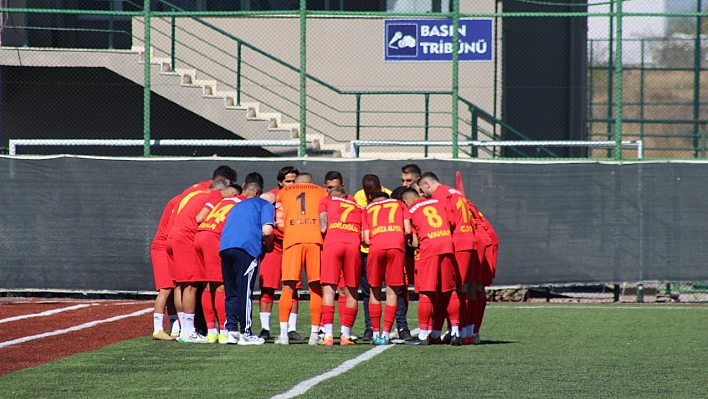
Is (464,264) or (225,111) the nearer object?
(464,264)

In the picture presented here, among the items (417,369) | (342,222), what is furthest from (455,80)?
(417,369)

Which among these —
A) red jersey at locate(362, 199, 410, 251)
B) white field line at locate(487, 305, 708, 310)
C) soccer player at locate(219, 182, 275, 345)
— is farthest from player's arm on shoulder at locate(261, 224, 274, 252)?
white field line at locate(487, 305, 708, 310)

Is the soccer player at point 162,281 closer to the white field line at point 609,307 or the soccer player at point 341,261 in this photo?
the soccer player at point 341,261

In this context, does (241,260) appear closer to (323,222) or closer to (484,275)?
(323,222)

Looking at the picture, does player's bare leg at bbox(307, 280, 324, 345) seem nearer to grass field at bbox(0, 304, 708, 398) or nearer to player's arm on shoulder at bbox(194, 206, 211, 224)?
grass field at bbox(0, 304, 708, 398)

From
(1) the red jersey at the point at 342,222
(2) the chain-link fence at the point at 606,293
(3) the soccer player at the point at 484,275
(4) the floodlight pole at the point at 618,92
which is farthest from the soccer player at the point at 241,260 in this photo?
(4) the floodlight pole at the point at 618,92

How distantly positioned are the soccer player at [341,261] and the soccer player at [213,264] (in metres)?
1.06

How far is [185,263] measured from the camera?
10.9 m

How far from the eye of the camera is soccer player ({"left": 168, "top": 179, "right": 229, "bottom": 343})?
10883mm

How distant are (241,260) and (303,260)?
0.70 m

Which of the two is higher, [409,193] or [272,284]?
[409,193]

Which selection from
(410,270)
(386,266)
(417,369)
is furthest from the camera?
(410,270)

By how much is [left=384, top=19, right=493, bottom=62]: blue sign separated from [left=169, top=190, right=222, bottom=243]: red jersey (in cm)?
833

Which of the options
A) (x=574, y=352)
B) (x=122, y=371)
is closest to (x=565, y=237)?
(x=574, y=352)
